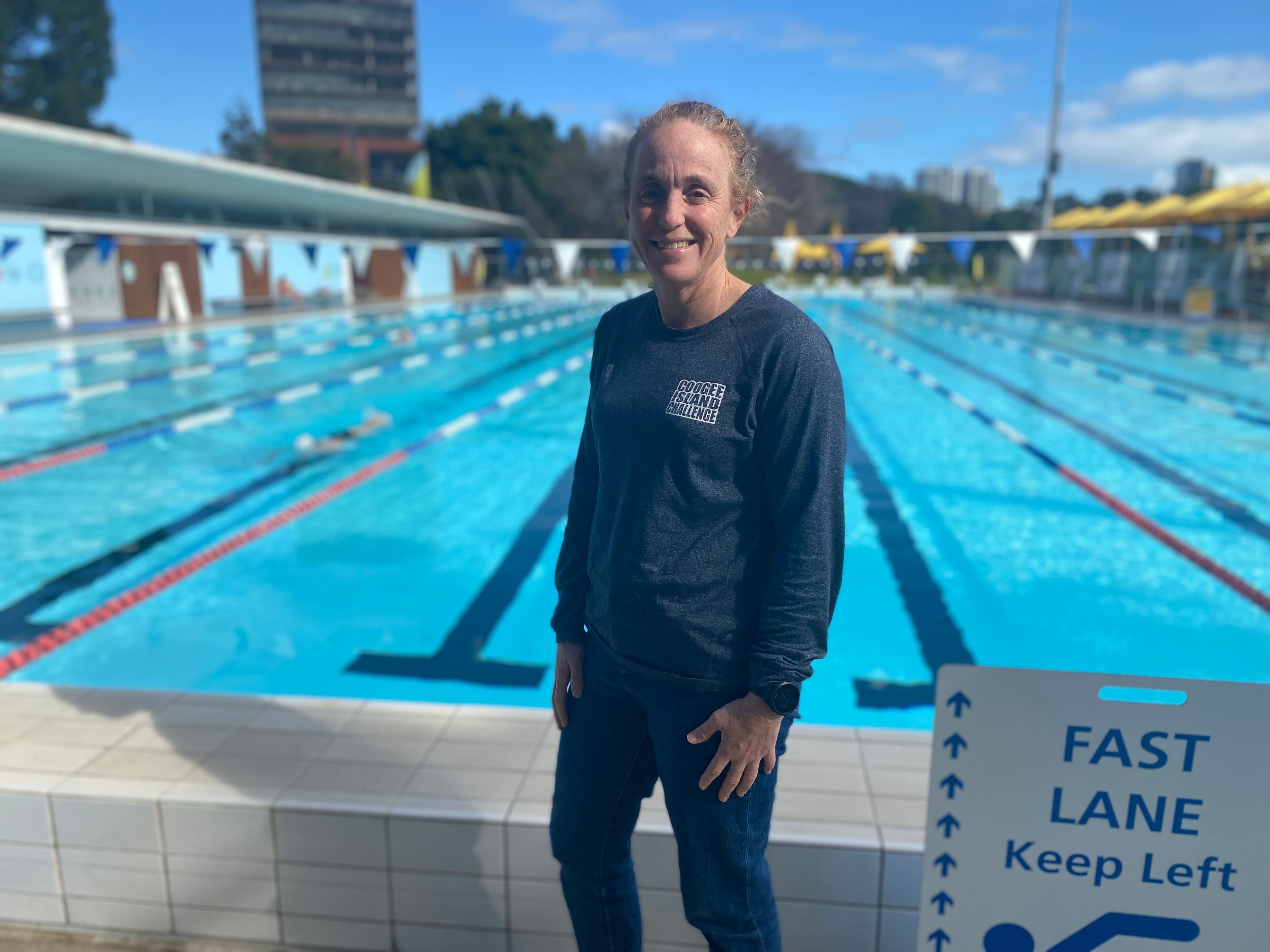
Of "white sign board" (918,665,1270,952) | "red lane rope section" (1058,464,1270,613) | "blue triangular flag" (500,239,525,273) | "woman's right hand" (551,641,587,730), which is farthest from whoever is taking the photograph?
"blue triangular flag" (500,239,525,273)

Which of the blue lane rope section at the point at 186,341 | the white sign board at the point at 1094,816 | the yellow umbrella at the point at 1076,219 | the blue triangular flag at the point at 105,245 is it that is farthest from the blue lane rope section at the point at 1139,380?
the blue triangular flag at the point at 105,245

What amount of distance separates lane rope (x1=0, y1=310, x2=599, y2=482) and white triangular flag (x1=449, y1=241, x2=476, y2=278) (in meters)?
14.5

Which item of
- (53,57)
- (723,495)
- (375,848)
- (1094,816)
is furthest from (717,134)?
(53,57)

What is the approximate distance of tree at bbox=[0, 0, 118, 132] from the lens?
123 ft

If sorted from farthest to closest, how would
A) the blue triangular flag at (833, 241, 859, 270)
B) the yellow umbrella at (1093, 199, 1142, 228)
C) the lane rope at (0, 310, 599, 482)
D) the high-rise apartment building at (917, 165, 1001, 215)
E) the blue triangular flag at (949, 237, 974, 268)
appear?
the high-rise apartment building at (917, 165, 1001, 215) → the blue triangular flag at (833, 241, 859, 270) → the yellow umbrella at (1093, 199, 1142, 228) → the blue triangular flag at (949, 237, 974, 268) → the lane rope at (0, 310, 599, 482)

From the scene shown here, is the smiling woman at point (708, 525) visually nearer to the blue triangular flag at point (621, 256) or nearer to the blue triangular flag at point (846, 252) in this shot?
A: the blue triangular flag at point (621, 256)

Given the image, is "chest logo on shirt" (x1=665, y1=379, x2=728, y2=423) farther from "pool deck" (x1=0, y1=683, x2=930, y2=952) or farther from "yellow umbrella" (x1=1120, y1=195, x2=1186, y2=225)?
"yellow umbrella" (x1=1120, y1=195, x2=1186, y2=225)

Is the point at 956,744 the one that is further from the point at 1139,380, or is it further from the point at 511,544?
the point at 1139,380

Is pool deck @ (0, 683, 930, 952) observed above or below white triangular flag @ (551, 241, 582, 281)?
below

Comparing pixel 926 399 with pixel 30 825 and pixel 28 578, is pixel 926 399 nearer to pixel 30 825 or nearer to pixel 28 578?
pixel 28 578

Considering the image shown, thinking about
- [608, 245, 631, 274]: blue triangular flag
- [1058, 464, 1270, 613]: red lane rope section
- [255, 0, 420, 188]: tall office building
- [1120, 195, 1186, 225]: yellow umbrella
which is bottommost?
[1058, 464, 1270, 613]: red lane rope section

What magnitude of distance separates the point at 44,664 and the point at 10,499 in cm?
277

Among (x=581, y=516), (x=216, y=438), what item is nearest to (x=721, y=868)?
(x=581, y=516)

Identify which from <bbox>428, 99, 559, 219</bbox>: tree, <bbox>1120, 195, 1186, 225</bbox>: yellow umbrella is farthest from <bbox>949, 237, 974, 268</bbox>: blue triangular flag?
<bbox>428, 99, 559, 219</bbox>: tree
